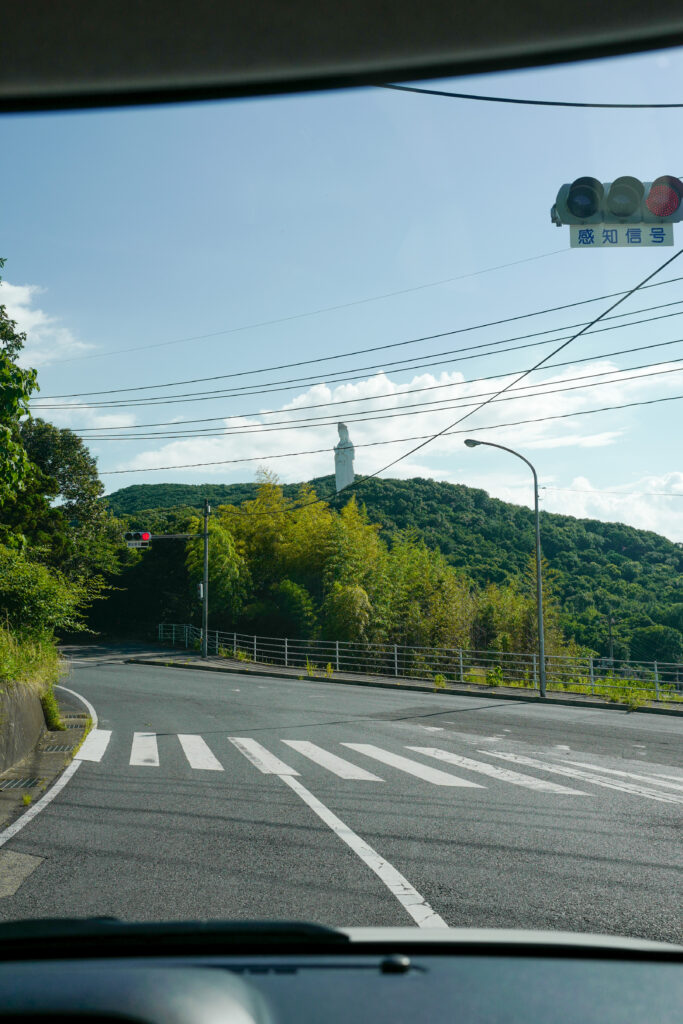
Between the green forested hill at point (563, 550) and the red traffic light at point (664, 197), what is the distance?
1382 inches

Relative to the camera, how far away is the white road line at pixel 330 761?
30.8 feet

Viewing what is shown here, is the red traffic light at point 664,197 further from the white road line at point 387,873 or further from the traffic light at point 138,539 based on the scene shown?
the traffic light at point 138,539

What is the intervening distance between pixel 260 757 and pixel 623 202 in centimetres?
851

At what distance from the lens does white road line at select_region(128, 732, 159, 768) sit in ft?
34.2

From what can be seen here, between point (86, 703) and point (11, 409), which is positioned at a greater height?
point (11, 409)

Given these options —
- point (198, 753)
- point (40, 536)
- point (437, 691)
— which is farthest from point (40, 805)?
point (40, 536)

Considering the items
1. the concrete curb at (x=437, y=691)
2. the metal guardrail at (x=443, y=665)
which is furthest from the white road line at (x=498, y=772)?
the metal guardrail at (x=443, y=665)

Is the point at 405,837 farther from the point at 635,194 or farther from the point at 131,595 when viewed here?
the point at 131,595

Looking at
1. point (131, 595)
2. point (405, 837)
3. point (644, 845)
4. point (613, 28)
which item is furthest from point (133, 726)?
point (131, 595)

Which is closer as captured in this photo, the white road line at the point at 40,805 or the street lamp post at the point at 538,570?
the white road line at the point at 40,805

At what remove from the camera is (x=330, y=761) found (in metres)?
10.5

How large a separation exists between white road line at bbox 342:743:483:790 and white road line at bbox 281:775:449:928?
6.62 feet

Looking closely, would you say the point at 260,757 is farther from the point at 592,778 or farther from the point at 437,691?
the point at 437,691

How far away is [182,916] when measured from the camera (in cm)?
431
